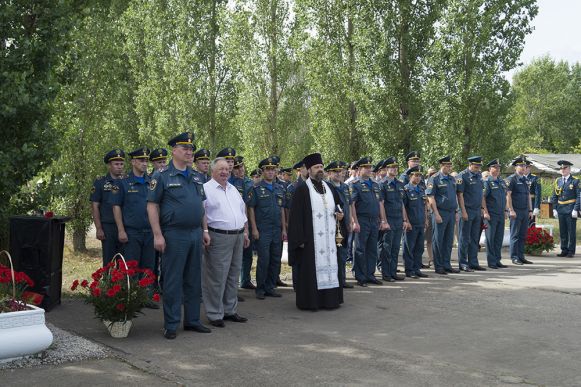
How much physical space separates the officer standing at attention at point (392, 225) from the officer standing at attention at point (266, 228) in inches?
78.8

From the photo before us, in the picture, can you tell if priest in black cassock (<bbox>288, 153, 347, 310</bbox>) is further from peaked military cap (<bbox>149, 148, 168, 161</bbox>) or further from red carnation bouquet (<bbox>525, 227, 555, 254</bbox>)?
red carnation bouquet (<bbox>525, 227, 555, 254</bbox>)

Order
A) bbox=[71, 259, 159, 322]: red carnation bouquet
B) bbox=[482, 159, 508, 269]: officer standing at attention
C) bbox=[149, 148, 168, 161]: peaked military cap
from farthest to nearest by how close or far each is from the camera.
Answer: bbox=[482, 159, 508, 269]: officer standing at attention < bbox=[149, 148, 168, 161]: peaked military cap < bbox=[71, 259, 159, 322]: red carnation bouquet

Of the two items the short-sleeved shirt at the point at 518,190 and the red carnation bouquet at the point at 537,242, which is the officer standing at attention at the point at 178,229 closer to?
the short-sleeved shirt at the point at 518,190

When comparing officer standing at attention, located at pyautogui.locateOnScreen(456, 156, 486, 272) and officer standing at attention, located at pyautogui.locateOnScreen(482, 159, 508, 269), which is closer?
officer standing at attention, located at pyautogui.locateOnScreen(456, 156, 486, 272)

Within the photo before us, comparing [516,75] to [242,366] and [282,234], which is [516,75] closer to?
[282,234]

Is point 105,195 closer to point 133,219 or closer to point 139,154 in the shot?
point 133,219

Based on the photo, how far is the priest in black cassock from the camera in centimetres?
847

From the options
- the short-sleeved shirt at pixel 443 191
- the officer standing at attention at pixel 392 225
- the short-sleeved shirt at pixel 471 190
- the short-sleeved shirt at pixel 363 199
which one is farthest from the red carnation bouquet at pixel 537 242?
the short-sleeved shirt at pixel 363 199

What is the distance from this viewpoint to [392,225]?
1101 centimetres

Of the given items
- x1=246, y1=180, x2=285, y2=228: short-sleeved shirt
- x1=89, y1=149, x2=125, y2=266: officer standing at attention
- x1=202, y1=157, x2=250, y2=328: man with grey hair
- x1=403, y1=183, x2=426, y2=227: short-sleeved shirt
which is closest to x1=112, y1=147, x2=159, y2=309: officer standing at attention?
x1=89, y1=149, x2=125, y2=266: officer standing at attention

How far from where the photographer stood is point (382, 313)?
8.12m

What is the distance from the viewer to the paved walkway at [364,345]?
540 centimetres

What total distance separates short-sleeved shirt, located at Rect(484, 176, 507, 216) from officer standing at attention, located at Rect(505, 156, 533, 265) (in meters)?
0.44

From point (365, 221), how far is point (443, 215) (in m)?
1.92
